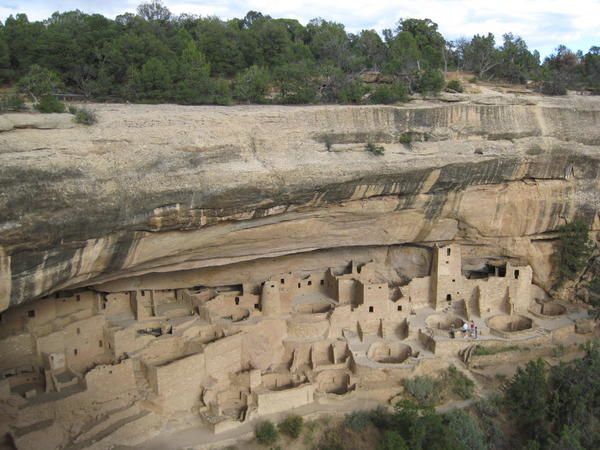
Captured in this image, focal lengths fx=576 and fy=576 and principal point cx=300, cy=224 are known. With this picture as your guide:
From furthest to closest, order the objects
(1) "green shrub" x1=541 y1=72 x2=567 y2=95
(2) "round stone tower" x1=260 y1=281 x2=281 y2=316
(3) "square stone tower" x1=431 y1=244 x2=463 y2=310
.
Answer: (1) "green shrub" x1=541 y1=72 x2=567 y2=95 → (3) "square stone tower" x1=431 y1=244 x2=463 y2=310 → (2) "round stone tower" x1=260 y1=281 x2=281 y2=316

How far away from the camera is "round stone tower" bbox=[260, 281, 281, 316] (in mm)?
15969

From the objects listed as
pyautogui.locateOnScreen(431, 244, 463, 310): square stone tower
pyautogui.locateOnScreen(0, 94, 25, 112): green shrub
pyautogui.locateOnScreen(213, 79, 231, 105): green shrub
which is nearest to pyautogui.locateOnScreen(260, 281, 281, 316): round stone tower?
pyautogui.locateOnScreen(431, 244, 463, 310): square stone tower

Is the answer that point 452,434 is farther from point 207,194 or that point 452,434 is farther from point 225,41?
point 225,41

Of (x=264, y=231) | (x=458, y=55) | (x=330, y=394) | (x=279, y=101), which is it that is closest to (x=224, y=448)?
(x=330, y=394)

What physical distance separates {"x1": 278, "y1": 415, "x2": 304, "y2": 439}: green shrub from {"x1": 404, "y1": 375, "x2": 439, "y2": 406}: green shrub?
306cm

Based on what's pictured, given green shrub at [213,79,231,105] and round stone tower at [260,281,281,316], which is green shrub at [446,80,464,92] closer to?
green shrub at [213,79,231,105]

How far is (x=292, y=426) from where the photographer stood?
13.4 m

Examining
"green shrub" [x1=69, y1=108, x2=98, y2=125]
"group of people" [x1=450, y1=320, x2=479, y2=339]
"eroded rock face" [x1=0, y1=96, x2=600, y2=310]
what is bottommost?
"group of people" [x1=450, y1=320, x2=479, y2=339]

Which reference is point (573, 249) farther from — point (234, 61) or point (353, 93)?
point (234, 61)

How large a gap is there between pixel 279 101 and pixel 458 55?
39.3ft

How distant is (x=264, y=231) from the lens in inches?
563

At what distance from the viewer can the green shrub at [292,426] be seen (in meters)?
13.4

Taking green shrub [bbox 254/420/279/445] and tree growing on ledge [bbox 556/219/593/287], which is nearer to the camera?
green shrub [bbox 254/420/279/445]

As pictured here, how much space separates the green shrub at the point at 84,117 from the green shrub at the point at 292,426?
7.94 m
